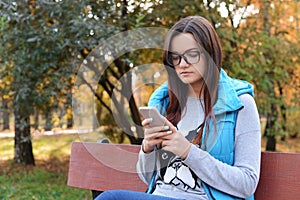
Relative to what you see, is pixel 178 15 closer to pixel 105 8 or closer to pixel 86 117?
pixel 105 8

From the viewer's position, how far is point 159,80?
2.04 m

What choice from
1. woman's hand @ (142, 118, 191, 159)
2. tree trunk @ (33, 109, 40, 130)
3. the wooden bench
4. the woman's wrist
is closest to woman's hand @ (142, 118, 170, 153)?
woman's hand @ (142, 118, 191, 159)

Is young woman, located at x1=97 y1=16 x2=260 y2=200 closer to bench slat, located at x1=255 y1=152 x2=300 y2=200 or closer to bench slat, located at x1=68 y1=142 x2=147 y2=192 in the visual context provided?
bench slat, located at x1=255 y1=152 x2=300 y2=200

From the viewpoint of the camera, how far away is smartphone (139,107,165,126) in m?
1.55

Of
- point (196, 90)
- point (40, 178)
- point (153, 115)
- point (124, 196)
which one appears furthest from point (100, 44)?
point (40, 178)

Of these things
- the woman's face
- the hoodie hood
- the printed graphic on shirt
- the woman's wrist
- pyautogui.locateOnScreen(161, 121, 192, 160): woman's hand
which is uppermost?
the woman's face

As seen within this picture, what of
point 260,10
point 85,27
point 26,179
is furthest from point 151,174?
point 26,179

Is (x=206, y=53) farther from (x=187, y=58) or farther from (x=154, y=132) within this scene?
(x=154, y=132)

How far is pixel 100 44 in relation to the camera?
4.00 m

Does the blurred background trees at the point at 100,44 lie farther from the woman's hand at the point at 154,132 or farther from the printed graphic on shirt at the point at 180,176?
the woman's hand at the point at 154,132

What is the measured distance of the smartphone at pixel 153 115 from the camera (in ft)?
5.10

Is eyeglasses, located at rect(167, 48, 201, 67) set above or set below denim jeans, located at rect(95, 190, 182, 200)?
above

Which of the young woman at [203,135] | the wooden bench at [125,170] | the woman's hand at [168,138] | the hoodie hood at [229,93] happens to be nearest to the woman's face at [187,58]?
the young woman at [203,135]

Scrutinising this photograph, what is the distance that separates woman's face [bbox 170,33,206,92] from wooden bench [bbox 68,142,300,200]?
48 centimetres
